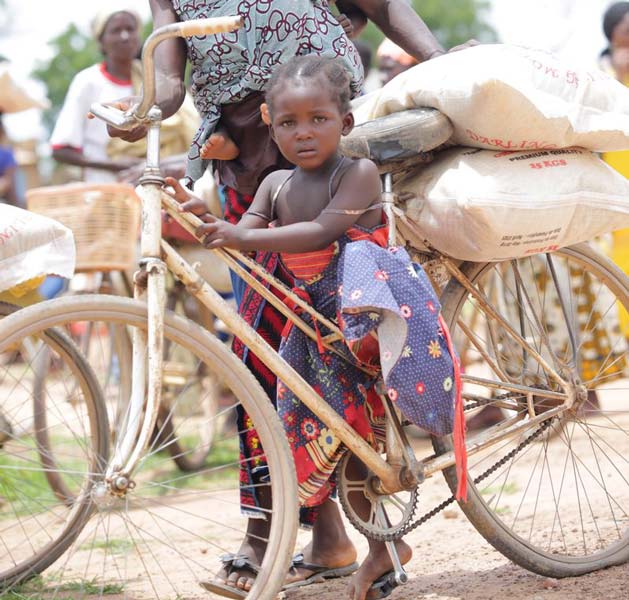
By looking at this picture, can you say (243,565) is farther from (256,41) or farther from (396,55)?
(396,55)

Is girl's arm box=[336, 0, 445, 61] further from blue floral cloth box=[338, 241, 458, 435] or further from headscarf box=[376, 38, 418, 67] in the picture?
headscarf box=[376, 38, 418, 67]

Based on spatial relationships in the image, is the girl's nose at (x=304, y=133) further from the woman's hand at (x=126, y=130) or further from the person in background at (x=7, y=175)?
the person in background at (x=7, y=175)

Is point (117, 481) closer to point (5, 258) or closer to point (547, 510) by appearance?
point (5, 258)

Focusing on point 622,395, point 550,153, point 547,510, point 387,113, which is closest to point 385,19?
point 387,113

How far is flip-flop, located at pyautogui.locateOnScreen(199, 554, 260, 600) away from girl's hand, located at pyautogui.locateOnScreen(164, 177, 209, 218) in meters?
0.95

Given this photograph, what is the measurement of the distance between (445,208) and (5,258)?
1181 millimetres

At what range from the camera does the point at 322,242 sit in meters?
2.57

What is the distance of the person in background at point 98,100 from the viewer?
17.8 feet

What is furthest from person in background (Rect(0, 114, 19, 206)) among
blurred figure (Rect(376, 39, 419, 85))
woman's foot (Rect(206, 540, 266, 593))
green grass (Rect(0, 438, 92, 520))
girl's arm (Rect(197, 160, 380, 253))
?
girl's arm (Rect(197, 160, 380, 253))

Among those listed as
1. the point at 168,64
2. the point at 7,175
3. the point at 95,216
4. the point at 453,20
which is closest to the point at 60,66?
the point at 453,20

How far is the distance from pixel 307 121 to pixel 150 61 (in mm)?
424

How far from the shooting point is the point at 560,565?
3.06 meters

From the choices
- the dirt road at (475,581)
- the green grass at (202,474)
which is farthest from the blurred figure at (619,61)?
the dirt road at (475,581)

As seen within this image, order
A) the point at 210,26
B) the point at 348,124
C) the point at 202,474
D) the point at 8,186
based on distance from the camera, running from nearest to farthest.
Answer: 1. the point at 210,26
2. the point at 348,124
3. the point at 202,474
4. the point at 8,186
